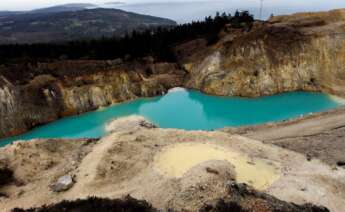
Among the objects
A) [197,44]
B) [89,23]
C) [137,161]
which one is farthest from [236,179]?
[89,23]

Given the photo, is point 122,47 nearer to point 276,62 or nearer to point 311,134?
point 276,62

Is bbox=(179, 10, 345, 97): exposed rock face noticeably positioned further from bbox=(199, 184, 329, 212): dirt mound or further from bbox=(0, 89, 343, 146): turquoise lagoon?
bbox=(199, 184, 329, 212): dirt mound

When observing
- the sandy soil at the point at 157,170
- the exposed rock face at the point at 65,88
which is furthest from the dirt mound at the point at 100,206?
the exposed rock face at the point at 65,88

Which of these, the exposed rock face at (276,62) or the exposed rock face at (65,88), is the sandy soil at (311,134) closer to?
the exposed rock face at (276,62)

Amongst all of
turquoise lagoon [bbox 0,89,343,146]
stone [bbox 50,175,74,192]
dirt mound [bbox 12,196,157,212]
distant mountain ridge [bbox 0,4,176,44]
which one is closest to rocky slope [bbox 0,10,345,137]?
turquoise lagoon [bbox 0,89,343,146]

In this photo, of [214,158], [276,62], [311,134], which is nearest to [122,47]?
[276,62]

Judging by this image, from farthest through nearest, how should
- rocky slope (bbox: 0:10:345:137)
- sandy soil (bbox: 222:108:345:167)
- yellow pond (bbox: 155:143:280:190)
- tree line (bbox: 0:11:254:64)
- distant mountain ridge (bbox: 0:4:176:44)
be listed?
distant mountain ridge (bbox: 0:4:176:44)
tree line (bbox: 0:11:254:64)
rocky slope (bbox: 0:10:345:137)
sandy soil (bbox: 222:108:345:167)
yellow pond (bbox: 155:143:280:190)
